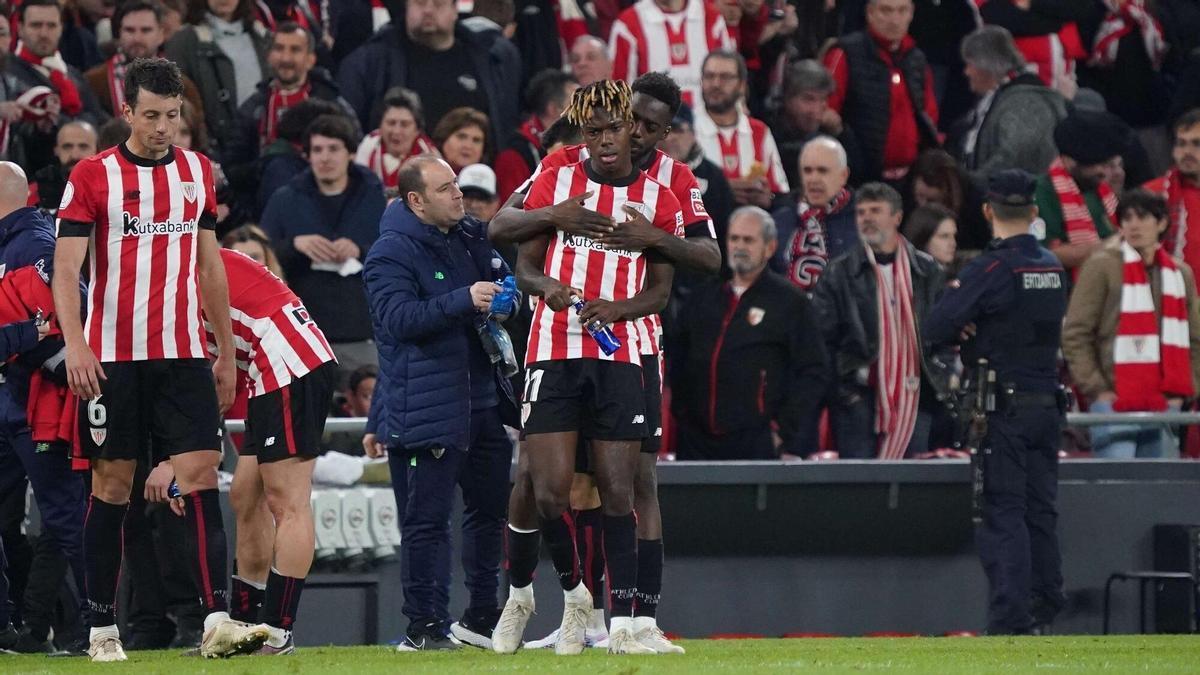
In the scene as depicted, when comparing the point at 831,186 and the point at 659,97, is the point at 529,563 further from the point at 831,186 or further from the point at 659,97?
the point at 831,186

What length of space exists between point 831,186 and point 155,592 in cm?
526

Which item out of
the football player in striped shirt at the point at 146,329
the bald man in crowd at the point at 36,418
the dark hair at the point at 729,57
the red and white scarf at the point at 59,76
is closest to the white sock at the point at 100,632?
the football player in striped shirt at the point at 146,329

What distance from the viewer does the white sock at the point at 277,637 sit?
8.61 m

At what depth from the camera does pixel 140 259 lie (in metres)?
8.30

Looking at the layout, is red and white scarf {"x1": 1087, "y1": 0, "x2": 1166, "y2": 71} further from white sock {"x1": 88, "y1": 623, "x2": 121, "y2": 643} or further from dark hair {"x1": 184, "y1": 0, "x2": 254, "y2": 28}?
white sock {"x1": 88, "y1": 623, "x2": 121, "y2": 643}

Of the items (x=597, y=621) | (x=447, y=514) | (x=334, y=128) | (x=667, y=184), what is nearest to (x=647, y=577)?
(x=597, y=621)

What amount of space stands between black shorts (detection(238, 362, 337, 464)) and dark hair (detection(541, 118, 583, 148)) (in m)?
2.07

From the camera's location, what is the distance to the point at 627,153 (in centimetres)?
841

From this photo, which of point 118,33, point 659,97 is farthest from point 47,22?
point 659,97

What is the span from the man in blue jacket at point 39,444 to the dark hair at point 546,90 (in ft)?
16.1

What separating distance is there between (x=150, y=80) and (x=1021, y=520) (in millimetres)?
5174

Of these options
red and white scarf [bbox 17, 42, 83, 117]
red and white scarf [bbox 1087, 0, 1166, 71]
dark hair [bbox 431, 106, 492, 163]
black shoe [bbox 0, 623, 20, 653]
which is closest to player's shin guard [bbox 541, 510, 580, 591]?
black shoe [bbox 0, 623, 20, 653]

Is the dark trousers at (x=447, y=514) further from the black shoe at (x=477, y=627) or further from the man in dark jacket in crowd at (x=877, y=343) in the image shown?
the man in dark jacket in crowd at (x=877, y=343)

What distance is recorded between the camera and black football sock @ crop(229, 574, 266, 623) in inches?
347
